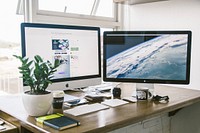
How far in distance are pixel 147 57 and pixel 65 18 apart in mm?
1070

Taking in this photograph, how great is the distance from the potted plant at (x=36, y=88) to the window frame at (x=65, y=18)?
3.15 ft

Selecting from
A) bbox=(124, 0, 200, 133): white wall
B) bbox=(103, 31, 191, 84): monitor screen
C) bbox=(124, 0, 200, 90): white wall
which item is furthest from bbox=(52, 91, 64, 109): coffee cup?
bbox=(124, 0, 200, 90): white wall

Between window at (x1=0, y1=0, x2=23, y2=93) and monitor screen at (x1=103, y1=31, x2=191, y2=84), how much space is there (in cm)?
88

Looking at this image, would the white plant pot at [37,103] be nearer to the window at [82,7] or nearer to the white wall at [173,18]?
the window at [82,7]

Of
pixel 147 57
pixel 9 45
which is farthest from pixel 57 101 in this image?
pixel 9 45

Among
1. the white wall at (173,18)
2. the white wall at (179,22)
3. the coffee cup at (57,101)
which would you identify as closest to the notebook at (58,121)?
the coffee cup at (57,101)

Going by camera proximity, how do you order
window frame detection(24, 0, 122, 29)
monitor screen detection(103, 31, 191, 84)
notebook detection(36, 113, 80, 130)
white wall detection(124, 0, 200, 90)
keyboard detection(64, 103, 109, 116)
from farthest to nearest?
white wall detection(124, 0, 200, 90) < window frame detection(24, 0, 122, 29) < monitor screen detection(103, 31, 191, 84) < keyboard detection(64, 103, 109, 116) < notebook detection(36, 113, 80, 130)

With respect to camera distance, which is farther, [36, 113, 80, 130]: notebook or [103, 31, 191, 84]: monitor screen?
[103, 31, 191, 84]: monitor screen

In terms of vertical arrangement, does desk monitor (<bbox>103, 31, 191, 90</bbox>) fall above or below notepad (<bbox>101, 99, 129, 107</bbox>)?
above

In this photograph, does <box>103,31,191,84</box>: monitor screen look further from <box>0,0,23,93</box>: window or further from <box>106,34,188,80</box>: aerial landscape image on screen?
<box>0,0,23,93</box>: window

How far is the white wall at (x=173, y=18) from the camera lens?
2285mm

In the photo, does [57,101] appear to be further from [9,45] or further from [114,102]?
[9,45]

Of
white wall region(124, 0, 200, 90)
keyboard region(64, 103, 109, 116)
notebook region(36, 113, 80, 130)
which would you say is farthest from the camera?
white wall region(124, 0, 200, 90)

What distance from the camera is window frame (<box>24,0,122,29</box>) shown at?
2.09 meters
